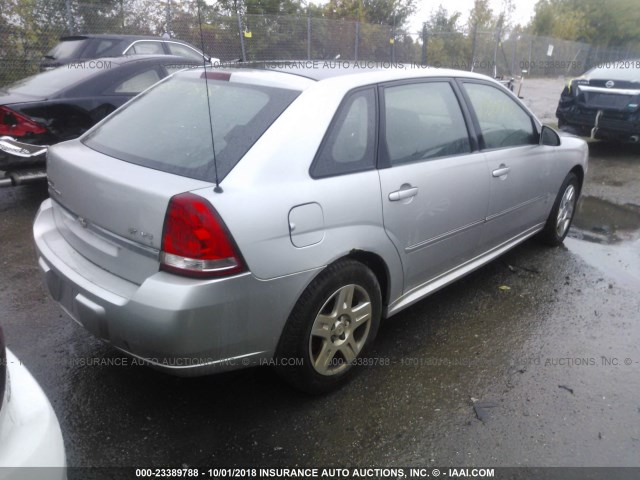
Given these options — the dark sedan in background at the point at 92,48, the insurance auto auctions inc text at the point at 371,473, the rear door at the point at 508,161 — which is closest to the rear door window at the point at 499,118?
the rear door at the point at 508,161

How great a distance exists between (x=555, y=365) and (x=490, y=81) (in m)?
2.03

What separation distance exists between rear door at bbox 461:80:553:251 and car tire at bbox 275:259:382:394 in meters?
1.27

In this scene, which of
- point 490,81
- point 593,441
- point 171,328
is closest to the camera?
point 171,328

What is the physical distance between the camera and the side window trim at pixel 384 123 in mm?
2758

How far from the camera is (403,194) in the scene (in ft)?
9.10

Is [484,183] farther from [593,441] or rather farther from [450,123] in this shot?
[593,441]

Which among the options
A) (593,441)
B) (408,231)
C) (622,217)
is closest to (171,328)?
(408,231)

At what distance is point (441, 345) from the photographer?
3201mm

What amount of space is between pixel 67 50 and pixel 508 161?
760 cm

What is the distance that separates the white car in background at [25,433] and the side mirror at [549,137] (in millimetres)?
3820

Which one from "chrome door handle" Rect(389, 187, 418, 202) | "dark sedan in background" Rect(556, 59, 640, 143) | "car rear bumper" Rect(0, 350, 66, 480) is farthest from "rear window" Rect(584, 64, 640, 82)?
"car rear bumper" Rect(0, 350, 66, 480)

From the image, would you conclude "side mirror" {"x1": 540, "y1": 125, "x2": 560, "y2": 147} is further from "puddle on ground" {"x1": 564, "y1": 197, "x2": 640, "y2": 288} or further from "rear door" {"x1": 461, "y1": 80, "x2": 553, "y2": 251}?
"puddle on ground" {"x1": 564, "y1": 197, "x2": 640, "y2": 288}

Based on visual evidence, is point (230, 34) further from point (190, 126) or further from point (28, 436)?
point (28, 436)

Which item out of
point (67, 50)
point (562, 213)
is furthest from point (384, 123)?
point (67, 50)
